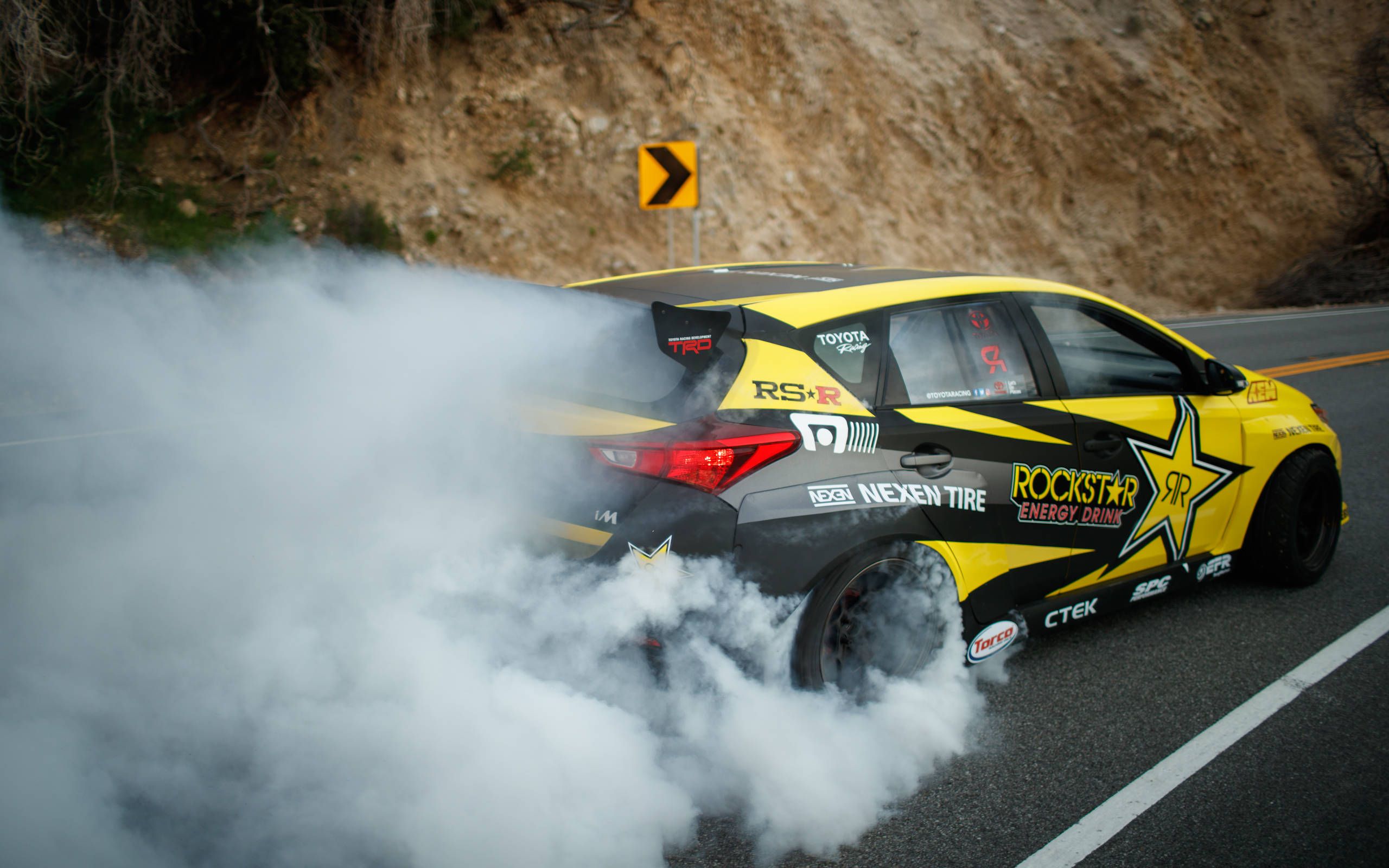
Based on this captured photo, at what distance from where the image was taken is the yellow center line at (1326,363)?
34.5ft

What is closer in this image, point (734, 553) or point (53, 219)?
point (734, 553)

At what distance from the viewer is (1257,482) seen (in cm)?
420

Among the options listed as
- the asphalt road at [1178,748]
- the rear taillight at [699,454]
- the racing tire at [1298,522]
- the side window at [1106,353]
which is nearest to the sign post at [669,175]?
the side window at [1106,353]

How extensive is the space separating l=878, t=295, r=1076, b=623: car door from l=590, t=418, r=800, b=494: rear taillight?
1.60 feet

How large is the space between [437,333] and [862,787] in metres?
2.11

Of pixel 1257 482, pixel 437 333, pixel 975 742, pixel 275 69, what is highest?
pixel 275 69

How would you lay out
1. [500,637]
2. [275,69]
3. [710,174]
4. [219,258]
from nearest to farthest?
[500,637] < [219,258] < [275,69] < [710,174]

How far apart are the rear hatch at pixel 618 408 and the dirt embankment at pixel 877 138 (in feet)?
36.3

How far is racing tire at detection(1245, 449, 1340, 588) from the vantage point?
4230 millimetres

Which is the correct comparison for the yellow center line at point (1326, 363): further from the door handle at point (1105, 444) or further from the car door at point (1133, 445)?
the door handle at point (1105, 444)

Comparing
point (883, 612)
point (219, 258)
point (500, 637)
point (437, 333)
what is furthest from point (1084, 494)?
point (219, 258)

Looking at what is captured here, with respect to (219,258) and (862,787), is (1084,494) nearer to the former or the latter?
(862,787)

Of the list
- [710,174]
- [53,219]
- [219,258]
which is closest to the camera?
[219,258]

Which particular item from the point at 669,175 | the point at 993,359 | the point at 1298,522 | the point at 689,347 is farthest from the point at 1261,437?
the point at 669,175
